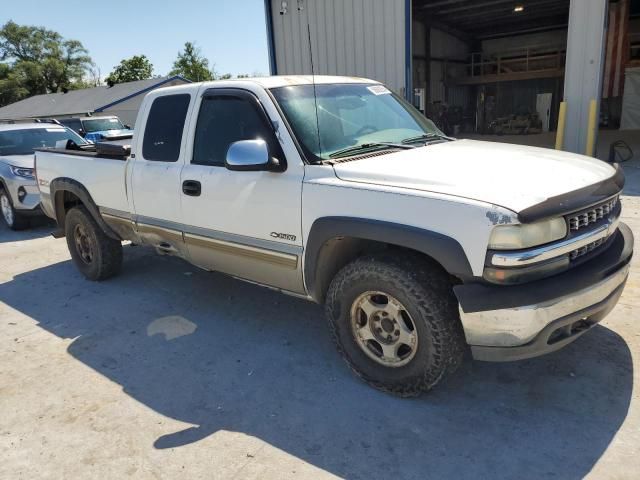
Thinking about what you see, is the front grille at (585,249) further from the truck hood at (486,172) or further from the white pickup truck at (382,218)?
the truck hood at (486,172)

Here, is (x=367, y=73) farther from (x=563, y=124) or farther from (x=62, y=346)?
(x=62, y=346)

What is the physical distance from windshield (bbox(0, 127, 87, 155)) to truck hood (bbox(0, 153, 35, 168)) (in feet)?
1.06

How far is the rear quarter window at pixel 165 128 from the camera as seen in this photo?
412 cm

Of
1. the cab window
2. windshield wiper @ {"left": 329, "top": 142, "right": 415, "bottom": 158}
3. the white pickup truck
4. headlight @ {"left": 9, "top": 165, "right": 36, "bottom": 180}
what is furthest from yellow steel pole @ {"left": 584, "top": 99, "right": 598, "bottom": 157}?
headlight @ {"left": 9, "top": 165, "right": 36, "bottom": 180}

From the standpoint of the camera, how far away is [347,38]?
523 inches

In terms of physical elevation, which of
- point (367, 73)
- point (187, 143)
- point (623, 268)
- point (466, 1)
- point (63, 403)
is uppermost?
point (466, 1)

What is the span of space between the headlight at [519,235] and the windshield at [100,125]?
1895 centimetres

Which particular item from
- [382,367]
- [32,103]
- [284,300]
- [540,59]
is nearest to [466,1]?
[540,59]

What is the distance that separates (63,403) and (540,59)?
23962 millimetres

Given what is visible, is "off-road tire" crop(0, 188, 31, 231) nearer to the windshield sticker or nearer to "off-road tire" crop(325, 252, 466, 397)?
the windshield sticker

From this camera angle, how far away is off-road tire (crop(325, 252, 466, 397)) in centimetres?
280

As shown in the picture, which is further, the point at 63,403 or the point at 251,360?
the point at 251,360

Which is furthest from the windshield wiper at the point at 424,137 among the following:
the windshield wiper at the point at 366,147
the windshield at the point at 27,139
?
the windshield at the point at 27,139

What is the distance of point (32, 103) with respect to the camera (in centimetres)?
4331
